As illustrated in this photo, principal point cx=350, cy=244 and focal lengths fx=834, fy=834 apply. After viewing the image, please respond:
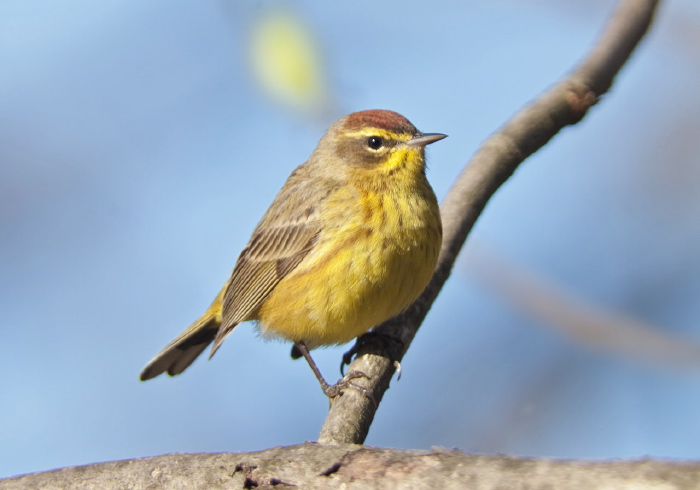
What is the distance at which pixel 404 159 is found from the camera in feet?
19.1

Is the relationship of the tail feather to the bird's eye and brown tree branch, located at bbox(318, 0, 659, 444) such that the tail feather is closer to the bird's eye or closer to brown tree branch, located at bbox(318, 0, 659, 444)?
the bird's eye

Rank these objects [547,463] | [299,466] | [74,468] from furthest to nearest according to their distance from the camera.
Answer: [74,468]
[299,466]
[547,463]

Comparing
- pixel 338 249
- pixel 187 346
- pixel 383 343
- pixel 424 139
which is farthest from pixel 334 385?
pixel 187 346

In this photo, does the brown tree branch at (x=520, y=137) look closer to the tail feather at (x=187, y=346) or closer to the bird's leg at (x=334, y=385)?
the bird's leg at (x=334, y=385)

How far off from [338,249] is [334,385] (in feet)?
3.16

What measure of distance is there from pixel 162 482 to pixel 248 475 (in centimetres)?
31

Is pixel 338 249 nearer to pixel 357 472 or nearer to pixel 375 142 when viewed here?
pixel 375 142

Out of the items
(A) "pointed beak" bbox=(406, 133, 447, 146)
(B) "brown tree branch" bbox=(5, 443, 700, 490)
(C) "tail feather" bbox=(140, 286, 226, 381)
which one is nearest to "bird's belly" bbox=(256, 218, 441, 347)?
(A) "pointed beak" bbox=(406, 133, 447, 146)

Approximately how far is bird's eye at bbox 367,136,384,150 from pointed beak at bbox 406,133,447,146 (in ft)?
0.69

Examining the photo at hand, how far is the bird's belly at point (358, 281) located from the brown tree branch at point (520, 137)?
188 mm

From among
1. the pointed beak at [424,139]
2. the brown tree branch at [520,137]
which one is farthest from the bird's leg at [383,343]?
the pointed beak at [424,139]

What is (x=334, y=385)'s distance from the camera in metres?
4.83

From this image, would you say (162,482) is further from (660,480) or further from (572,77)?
(572,77)

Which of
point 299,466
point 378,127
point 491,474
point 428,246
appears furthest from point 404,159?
point 491,474
